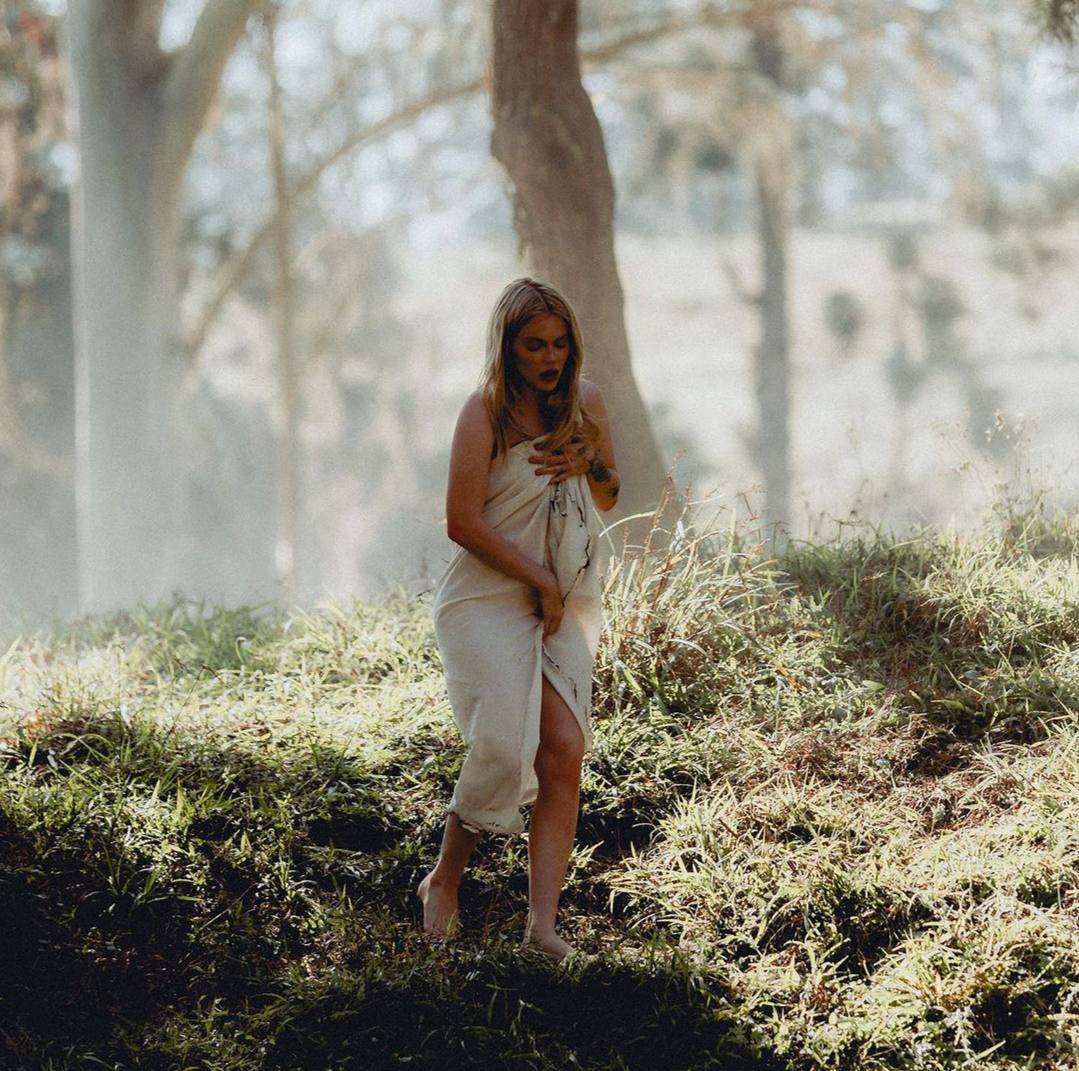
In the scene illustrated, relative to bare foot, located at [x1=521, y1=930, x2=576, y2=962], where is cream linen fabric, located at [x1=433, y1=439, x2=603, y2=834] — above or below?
above

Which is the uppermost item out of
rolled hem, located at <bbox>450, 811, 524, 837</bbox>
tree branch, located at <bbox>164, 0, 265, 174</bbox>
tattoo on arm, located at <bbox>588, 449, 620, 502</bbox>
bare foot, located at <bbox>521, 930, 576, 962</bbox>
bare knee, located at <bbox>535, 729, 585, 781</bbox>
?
tree branch, located at <bbox>164, 0, 265, 174</bbox>

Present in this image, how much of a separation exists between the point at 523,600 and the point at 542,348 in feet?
2.55

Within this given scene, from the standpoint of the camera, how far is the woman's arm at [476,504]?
408 centimetres

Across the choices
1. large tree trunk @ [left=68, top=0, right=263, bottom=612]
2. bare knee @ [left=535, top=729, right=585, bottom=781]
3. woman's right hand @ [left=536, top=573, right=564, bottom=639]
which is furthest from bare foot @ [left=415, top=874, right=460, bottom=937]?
large tree trunk @ [left=68, top=0, right=263, bottom=612]

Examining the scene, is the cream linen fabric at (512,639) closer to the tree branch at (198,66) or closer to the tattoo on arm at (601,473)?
the tattoo on arm at (601,473)

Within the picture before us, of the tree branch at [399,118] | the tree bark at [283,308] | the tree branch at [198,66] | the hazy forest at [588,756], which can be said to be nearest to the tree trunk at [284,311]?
the tree bark at [283,308]

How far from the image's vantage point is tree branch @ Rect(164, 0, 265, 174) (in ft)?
39.1

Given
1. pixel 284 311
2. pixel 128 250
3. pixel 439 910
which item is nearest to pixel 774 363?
pixel 284 311

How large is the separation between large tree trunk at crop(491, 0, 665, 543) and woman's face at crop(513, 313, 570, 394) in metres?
3.28

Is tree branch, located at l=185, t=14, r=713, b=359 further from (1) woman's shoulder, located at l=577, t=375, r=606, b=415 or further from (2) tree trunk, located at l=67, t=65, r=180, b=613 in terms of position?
(1) woman's shoulder, located at l=577, t=375, r=606, b=415

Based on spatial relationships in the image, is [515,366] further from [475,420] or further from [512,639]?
[512,639]

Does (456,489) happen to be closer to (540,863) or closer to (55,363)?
(540,863)

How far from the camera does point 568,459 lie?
428 cm

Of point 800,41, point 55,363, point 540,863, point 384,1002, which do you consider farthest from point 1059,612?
point 55,363
